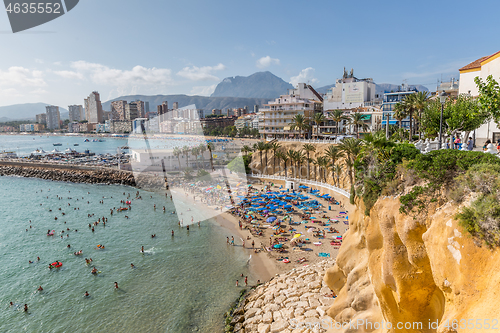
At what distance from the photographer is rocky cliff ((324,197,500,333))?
6.14 m

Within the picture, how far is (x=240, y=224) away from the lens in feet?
109

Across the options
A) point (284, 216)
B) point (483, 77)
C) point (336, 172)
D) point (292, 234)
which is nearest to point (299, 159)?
point (336, 172)

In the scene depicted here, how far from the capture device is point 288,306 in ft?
57.3

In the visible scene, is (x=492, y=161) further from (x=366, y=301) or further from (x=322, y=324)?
(x=322, y=324)

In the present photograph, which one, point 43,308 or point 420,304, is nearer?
point 420,304

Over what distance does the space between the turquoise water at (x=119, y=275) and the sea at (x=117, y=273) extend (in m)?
0.08

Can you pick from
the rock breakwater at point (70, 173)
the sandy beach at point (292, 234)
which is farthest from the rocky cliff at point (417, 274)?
the rock breakwater at point (70, 173)

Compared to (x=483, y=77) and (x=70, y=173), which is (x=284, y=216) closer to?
(x=483, y=77)

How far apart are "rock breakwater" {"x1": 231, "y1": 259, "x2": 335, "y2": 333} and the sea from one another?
5.86 feet

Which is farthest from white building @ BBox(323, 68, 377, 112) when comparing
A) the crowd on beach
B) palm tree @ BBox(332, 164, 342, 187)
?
the crowd on beach

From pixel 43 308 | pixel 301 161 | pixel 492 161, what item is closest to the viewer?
pixel 492 161

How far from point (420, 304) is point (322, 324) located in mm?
7771

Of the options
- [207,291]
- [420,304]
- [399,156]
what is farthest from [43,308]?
[399,156]

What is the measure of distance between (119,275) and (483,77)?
35.4 metres
